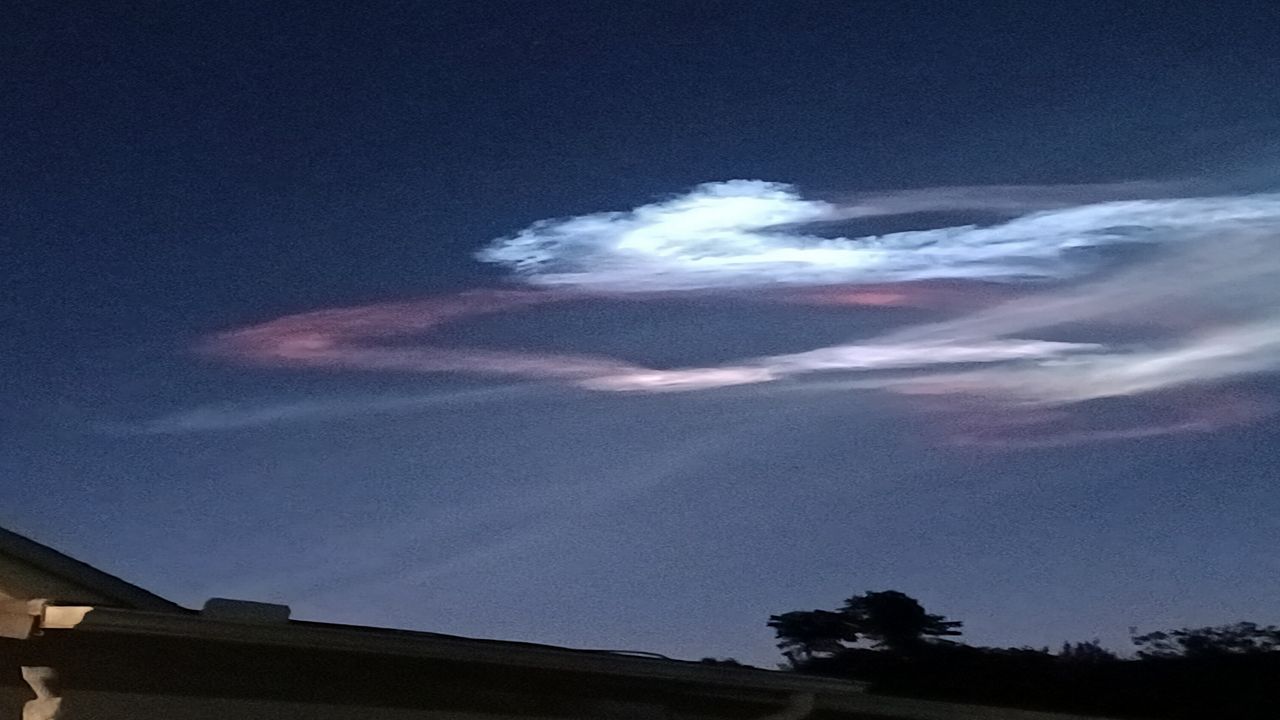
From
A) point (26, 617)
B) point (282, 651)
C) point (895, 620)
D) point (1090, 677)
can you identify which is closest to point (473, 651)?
point (282, 651)

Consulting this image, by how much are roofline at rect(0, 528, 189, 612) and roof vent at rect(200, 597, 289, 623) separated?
217mm

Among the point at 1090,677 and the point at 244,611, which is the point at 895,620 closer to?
the point at 1090,677

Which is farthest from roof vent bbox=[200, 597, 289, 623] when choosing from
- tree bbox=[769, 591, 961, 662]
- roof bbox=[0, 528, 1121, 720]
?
tree bbox=[769, 591, 961, 662]

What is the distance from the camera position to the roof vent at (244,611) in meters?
6.11

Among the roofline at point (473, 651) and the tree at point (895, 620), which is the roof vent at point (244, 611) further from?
the tree at point (895, 620)

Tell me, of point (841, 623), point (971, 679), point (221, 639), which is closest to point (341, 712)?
point (221, 639)

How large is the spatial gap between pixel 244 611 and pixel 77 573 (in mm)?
766

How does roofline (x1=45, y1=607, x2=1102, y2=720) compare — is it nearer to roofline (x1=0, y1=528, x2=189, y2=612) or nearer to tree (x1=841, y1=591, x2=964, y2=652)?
roofline (x1=0, y1=528, x2=189, y2=612)

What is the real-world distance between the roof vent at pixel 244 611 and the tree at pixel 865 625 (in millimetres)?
20652

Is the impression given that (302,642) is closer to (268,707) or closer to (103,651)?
(268,707)


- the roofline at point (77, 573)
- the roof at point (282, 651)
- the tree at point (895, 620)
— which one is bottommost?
the roof at point (282, 651)

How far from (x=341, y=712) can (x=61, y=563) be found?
5.15 ft

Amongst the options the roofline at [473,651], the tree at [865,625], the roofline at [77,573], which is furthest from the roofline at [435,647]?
the tree at [865,625]

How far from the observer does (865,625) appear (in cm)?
2672
